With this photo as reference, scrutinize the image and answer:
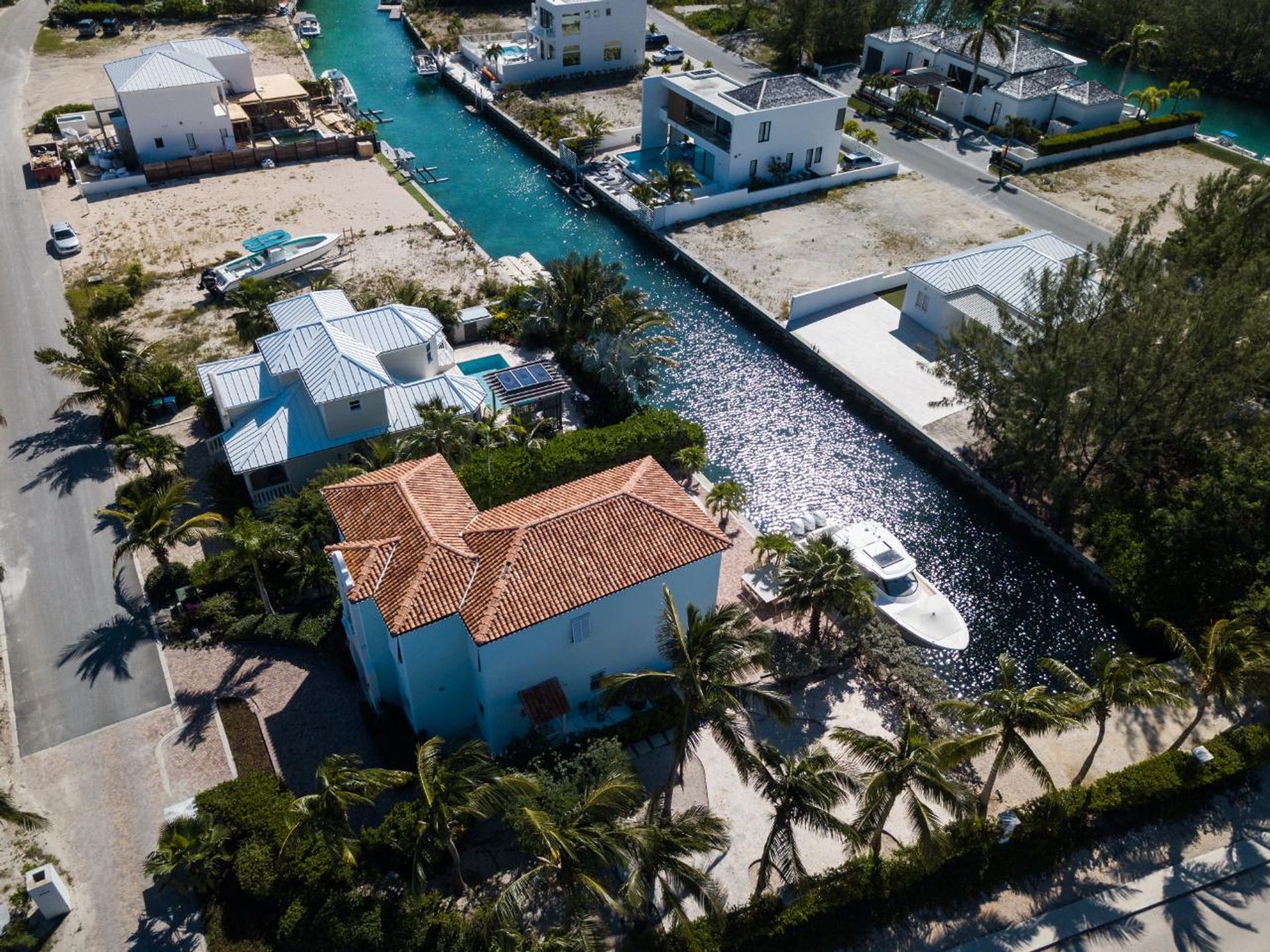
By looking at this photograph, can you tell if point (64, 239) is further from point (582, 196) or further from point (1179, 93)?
point (1179, 93)

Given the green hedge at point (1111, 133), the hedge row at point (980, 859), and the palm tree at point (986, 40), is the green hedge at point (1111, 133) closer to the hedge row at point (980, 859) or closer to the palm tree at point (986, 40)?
the palm tree at point (986, 40)

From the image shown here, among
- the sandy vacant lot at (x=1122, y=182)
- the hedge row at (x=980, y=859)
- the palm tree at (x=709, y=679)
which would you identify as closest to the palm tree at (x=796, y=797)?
the palm tree at (x=709, y=679)

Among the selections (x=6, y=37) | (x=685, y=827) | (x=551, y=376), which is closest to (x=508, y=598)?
(x=685, y=827)

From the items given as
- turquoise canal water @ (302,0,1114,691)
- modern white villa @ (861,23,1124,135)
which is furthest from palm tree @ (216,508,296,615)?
modern white villa @ (861,23,1124,135)

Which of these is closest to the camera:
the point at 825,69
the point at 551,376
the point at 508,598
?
the point at 508,598

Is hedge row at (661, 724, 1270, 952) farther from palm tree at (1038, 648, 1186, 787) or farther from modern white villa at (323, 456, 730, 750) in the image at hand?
modern white villa at (323, 456, 730, 750)

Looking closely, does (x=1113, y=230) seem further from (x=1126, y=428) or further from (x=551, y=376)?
(x=551, y=376)

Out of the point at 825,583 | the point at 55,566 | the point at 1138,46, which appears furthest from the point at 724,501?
the point at 1138,46
